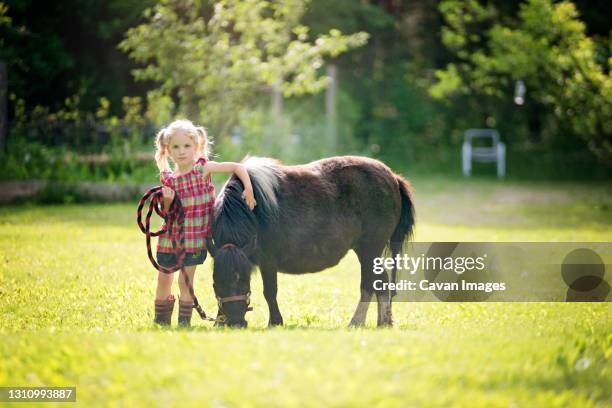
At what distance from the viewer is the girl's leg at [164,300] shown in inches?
235

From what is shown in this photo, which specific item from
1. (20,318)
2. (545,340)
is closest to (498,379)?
(545,340)

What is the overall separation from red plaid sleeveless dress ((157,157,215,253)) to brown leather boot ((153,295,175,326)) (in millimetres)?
397

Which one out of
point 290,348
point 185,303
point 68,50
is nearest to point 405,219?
point 185,303

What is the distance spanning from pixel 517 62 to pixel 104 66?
455 inches

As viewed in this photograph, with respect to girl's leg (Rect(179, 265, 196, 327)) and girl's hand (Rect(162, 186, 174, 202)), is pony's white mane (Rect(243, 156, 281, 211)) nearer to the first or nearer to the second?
girl's hand (Rect(162, 186, 174, 202))

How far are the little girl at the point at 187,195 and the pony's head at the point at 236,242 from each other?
0.59 ft

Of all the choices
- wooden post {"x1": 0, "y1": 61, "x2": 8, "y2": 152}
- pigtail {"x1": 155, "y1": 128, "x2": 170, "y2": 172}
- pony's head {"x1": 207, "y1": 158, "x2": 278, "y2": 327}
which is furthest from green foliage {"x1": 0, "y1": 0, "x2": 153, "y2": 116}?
pony's head {"x1": 207, "y1": 158, "x2": 278, "y2": 327}

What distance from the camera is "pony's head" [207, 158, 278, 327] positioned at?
5227mm

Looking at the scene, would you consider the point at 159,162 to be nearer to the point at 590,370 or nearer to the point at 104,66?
the point at 590,370

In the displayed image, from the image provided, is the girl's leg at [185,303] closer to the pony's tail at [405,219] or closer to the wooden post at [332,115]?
the pony's tail at [405,219]

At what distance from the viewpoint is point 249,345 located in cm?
450

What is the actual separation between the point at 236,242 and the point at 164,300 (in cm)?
100

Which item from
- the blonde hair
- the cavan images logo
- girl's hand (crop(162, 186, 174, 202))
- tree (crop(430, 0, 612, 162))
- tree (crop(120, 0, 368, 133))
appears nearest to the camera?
girl's hand (crop(162, 186, 174, 202))

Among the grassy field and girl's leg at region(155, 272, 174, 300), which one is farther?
girl's leg at region(155, 272, 174, 300)
